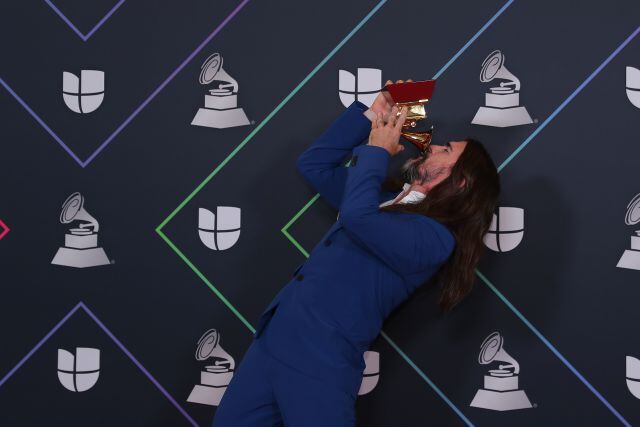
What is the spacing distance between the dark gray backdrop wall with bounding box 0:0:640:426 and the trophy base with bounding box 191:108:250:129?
0.02 metres

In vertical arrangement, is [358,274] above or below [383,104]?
below

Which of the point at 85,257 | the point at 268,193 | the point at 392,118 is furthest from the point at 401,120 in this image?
the point at 85,257

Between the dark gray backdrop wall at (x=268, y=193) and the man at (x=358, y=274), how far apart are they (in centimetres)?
25

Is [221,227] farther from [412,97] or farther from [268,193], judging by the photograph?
[412,97]

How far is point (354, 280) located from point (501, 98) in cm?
67

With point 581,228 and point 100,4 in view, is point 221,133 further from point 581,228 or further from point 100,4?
point 581,228

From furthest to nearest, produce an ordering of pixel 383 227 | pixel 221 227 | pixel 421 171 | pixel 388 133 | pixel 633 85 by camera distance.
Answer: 1. pixel 221 227
2. pixel 633 85
3. pixel 421 171
4. pixel 388 133
5. pixel 383 227

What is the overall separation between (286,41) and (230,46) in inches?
6.2

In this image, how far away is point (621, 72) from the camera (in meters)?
1.51

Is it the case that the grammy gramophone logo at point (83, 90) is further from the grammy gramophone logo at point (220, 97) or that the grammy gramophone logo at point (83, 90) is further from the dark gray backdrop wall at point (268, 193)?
the grammy gramophone logo at point (220, 97)

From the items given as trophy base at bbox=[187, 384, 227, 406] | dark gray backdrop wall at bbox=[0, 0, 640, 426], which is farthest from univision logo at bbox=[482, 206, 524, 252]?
trophy base at bbox=[187, 384, 227, 406]

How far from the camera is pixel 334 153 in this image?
1.44 metres

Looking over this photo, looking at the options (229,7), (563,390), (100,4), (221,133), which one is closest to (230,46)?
(229,7)

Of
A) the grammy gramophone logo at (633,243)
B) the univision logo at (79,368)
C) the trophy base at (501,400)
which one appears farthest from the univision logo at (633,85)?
the univision logo at (79,368)
